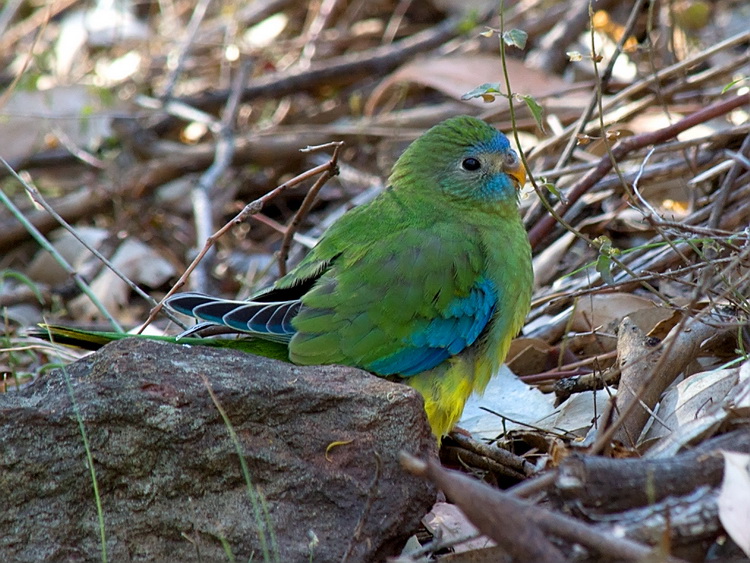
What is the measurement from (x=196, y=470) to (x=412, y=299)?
3.01ft

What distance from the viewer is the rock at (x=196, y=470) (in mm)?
2230

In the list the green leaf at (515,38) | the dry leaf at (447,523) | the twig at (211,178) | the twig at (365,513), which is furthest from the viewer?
the twig at (211,178)

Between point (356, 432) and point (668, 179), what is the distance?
7.64 feet

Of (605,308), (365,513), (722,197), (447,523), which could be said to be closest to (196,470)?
(365,513)

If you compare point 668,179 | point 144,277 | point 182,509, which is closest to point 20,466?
point 182,509

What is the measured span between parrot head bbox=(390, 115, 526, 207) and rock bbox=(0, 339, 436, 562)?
1.21 metres

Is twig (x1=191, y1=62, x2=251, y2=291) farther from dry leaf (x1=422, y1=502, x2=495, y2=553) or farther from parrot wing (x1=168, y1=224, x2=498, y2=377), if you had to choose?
dry leaf (x1=422, y1=502, x2=495, y2=553)

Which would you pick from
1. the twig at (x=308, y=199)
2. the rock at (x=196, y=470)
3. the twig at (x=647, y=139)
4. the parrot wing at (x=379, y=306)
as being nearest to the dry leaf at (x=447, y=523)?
the rock at (x=196, y=470)

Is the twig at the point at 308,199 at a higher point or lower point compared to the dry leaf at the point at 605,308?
higher

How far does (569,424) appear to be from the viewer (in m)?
2.95

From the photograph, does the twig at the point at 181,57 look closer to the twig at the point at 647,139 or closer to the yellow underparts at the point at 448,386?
the twig at the point at 647,139

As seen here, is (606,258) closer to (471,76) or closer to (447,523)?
(447,523)

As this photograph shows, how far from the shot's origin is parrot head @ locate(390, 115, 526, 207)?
336cm

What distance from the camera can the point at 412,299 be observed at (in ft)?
9.53
